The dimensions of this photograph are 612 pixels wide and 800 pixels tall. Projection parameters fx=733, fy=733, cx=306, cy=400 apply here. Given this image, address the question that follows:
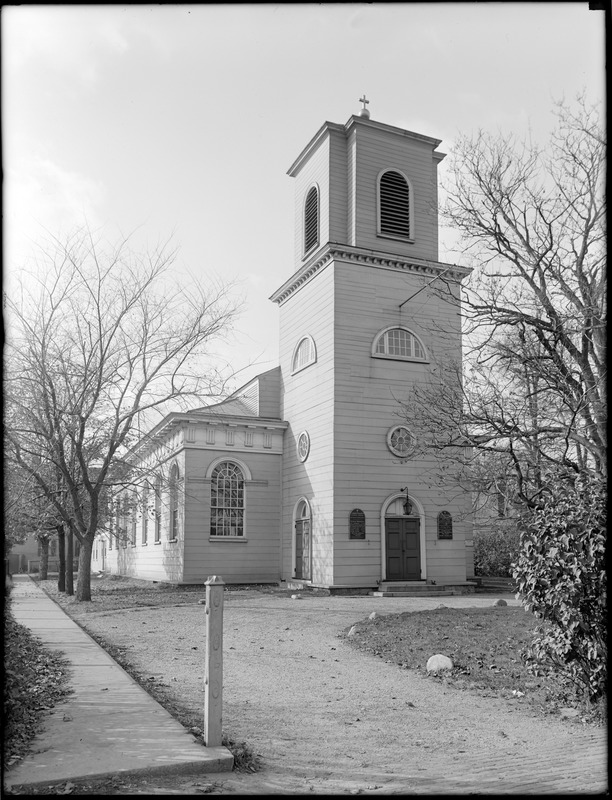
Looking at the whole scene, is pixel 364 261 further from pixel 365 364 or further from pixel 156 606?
pixel 156 606

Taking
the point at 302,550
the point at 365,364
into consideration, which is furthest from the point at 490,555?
the point at 365,364

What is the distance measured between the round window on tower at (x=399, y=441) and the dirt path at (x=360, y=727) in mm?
10816

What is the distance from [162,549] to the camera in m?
27.8

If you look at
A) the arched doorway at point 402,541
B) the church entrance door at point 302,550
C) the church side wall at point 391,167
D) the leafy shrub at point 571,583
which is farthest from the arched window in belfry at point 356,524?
the leafy shrub at point 571,583

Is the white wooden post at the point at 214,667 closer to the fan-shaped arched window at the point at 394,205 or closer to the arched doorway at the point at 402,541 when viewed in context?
the arched doorway at the point at 402,541

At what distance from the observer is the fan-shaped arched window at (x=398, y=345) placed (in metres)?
23.0

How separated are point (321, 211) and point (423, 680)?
60.4 ft

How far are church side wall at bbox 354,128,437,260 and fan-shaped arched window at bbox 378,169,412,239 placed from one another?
8.1 inches

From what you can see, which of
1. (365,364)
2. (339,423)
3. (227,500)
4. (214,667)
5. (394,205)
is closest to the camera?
(214,667)

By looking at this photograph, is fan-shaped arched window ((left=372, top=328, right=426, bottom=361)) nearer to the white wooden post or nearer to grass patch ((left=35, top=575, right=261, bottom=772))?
grass patch ((left=35, top=575, right=261, bottom=772))

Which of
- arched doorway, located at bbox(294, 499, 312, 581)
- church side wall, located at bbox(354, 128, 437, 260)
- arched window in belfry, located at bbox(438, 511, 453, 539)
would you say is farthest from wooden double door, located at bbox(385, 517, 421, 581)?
church side wall, located at bbox(354, 128, 437, 260)

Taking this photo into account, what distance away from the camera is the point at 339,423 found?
72.5ft

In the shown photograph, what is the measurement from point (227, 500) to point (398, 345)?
7962 mm

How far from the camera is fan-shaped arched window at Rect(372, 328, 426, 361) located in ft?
75.6
